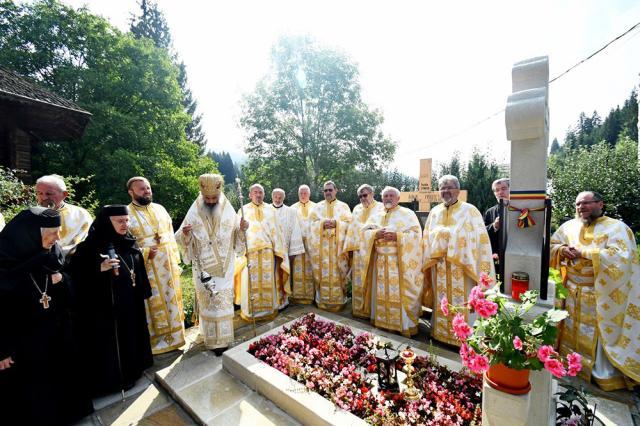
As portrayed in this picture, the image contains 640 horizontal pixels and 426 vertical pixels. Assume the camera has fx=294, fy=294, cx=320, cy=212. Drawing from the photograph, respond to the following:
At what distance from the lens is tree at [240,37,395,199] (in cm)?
2036

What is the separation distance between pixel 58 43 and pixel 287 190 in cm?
1477

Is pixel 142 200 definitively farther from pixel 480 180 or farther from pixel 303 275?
pixel 480 180

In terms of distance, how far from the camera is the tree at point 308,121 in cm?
2036

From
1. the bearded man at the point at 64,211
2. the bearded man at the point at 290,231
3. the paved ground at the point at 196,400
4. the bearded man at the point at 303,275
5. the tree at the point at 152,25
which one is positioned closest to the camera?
the paved ground at the point at 196,400

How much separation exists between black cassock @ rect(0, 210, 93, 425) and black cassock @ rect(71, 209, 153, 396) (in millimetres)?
423

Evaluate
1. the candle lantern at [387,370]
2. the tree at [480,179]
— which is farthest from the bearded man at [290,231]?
the tree at [480,179]

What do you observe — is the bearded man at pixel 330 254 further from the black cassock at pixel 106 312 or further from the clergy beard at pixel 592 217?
the clergy beard at pixel 592 217

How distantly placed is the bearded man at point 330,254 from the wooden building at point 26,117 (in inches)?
308

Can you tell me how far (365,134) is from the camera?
2077 centimetres

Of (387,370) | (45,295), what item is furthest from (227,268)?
(387,370)

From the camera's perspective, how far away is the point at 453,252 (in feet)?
15.2

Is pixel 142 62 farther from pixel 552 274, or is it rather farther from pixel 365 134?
pixel 552 274

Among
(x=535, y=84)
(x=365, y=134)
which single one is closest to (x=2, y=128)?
(x=535, y=84)

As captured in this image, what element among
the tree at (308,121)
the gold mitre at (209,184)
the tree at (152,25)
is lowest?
the gold mitre at (209,184)
